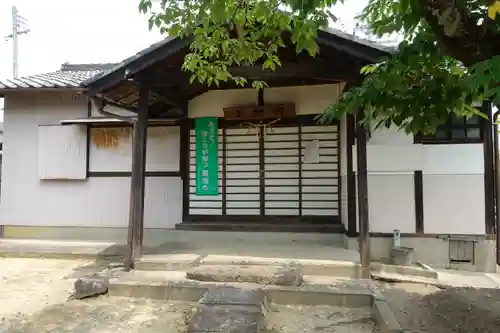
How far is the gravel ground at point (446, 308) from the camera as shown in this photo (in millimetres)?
4168

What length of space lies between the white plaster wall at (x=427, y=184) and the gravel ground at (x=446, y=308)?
1.52 m

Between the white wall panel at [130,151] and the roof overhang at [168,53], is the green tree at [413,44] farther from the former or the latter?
the white wall panel at [130,151]

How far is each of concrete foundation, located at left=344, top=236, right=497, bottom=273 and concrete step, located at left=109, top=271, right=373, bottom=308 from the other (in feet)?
4.81

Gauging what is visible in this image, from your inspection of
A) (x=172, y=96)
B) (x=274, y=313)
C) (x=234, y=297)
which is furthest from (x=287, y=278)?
(x=172, y=96)

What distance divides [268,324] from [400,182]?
12.4 ft

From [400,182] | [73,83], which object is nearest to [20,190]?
[73,83]

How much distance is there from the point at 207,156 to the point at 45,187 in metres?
3.94

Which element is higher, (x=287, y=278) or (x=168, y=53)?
(x=168, y=53)

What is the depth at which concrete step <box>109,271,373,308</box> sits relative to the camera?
5219 mm

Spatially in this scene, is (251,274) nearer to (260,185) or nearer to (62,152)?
(260,185)

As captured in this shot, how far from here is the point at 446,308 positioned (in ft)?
15.4

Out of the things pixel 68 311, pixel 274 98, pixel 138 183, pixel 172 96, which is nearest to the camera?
pixel 68 311

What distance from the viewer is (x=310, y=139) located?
820 centimetres

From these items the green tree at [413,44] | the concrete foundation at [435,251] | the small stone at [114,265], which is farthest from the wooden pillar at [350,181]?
the small stone at [114,265]
